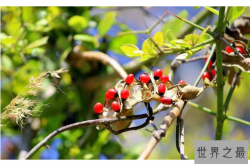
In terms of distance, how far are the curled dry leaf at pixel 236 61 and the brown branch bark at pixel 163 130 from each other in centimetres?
18

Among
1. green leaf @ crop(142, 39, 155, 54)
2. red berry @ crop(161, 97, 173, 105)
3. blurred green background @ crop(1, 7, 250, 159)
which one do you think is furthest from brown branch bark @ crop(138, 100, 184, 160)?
blurred green background @ crop(1, 7, 250, 159)

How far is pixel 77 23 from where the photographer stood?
111cm

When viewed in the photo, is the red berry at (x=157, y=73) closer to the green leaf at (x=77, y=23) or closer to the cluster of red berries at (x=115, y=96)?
the cluster of red berries at (x=115, y=96)

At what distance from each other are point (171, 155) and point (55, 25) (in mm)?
615

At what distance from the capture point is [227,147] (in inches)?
26.9

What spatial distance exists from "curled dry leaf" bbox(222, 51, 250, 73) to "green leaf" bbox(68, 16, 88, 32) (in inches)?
21.6

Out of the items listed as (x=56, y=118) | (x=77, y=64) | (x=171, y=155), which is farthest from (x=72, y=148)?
(x=171, y=155)

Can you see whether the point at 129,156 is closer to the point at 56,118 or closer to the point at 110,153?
the point at 110,153

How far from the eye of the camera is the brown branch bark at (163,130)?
37 centimetres

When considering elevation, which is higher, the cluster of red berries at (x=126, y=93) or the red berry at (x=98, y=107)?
the cluster of red berries at (x=126, y=93)

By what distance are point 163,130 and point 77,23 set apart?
2.50 ft

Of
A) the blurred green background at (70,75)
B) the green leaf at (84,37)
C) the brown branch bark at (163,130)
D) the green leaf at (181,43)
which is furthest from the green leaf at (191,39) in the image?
the green leaf at (84,37)

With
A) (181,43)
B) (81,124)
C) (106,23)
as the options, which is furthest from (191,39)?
(106,23)

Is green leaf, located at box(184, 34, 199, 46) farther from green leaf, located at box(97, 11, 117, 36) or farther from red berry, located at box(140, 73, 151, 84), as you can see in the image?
green leaf, located at box(97, 11, 117, 36)
